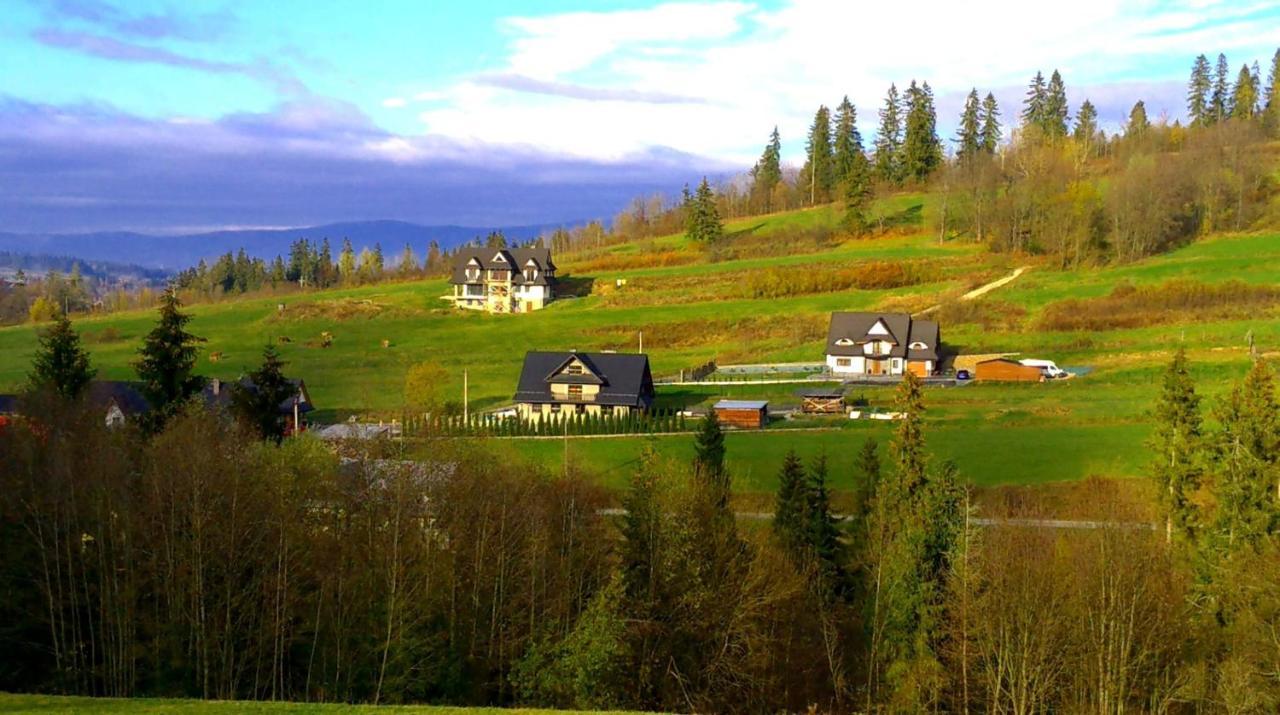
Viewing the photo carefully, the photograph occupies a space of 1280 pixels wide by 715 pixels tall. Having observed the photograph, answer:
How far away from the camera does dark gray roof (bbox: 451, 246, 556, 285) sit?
97875mm

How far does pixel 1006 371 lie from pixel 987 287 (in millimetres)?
24911

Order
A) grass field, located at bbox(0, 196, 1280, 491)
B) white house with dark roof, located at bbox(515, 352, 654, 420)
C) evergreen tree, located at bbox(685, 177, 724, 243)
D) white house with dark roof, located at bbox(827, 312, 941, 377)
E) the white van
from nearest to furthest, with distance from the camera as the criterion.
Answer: grass field, located at bbox(0, 196, 1280, 491) < white house with dark roof, located at bbox(515, 352, 654, 420) < the white van < white house with dark roof, located at bbox(827, 312, 941, 377) < evergreen tree, located at bbox(685, 177, 724, 243)

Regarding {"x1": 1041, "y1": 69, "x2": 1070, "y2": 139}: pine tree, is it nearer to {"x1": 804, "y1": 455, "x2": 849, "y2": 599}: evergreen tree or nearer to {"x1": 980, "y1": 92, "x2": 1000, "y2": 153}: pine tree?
{"x1": 980, "y1": 92, "x2": 1000, "y2": 153}: pine tree

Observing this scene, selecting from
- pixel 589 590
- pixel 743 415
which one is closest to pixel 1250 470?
pixel 589 590

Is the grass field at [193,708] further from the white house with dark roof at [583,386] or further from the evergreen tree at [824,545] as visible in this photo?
the white house with dark roof at [583,386]

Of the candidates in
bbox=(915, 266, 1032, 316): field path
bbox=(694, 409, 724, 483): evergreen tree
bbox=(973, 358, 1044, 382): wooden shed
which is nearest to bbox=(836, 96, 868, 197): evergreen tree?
bbox=(915, 266, 1032, 316): field path

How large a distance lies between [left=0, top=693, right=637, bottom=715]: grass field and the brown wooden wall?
3425 centimetres

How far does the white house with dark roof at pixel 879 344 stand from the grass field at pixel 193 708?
175ft

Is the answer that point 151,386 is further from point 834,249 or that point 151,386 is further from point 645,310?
point 834,249

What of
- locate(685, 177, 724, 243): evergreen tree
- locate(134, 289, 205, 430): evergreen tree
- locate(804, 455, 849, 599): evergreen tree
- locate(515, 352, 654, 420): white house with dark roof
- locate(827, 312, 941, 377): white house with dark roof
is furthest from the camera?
locate(685, 177, 724, 243): evergreen tree

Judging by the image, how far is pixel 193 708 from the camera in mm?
14914

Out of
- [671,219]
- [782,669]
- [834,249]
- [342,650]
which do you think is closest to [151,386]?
[342,650]

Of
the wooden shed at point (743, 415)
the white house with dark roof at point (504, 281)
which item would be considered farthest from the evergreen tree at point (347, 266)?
the wooden shed at point (743, 415)

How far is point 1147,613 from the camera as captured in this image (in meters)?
21.8
